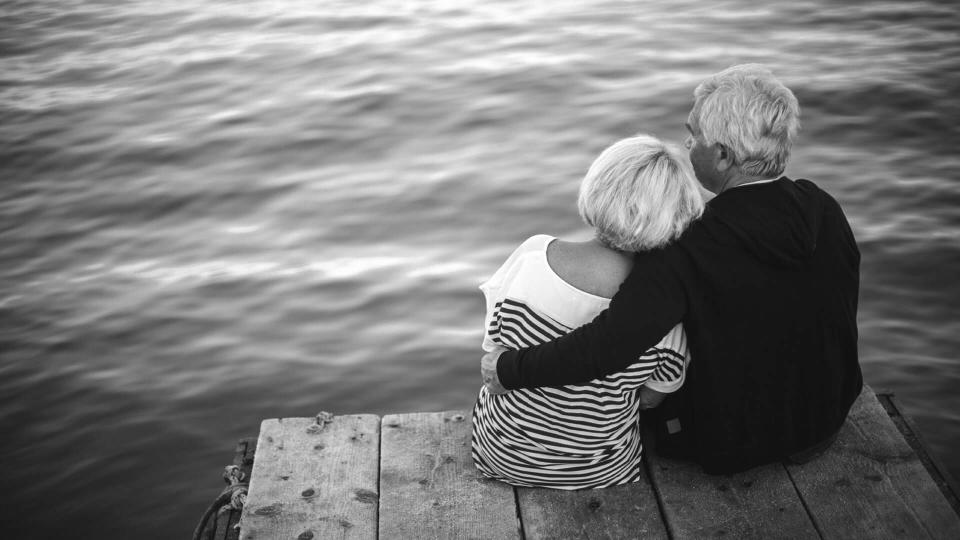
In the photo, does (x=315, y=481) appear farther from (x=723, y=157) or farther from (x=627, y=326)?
(x=723, y=157)

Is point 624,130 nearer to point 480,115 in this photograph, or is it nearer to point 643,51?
point 480,115

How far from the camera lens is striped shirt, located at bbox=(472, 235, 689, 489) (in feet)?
8.35

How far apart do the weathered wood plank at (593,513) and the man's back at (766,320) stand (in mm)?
235

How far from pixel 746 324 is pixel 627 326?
0.36m

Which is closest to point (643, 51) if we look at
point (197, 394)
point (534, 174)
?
point (534, 174)

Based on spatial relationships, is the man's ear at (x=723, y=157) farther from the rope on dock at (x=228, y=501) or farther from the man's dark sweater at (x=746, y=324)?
the rope on dock at (x=228, y=501)

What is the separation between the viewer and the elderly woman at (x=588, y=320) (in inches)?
93.9

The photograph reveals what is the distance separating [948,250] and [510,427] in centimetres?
404

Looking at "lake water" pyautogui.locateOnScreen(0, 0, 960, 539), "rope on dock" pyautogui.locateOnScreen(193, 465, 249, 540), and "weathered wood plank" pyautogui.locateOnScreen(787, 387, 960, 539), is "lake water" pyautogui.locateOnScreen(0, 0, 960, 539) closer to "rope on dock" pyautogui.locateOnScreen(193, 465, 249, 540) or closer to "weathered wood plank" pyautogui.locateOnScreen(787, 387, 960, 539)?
"rope on dock" pyautogui.locateOnScreen(193, 465, 249, 540)

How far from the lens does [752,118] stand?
2455 mm

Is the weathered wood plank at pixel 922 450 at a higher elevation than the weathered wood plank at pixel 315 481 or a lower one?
lower

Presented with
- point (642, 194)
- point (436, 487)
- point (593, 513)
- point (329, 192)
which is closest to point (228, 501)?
point (436, 487)

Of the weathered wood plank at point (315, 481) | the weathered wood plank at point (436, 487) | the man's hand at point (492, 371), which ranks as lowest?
the weathered wood plank at point (436, 487)

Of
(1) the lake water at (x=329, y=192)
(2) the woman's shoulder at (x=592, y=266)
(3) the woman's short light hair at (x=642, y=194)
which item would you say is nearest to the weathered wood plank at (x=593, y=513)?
(2) the woman's shoulder at (x=592, y=266)
